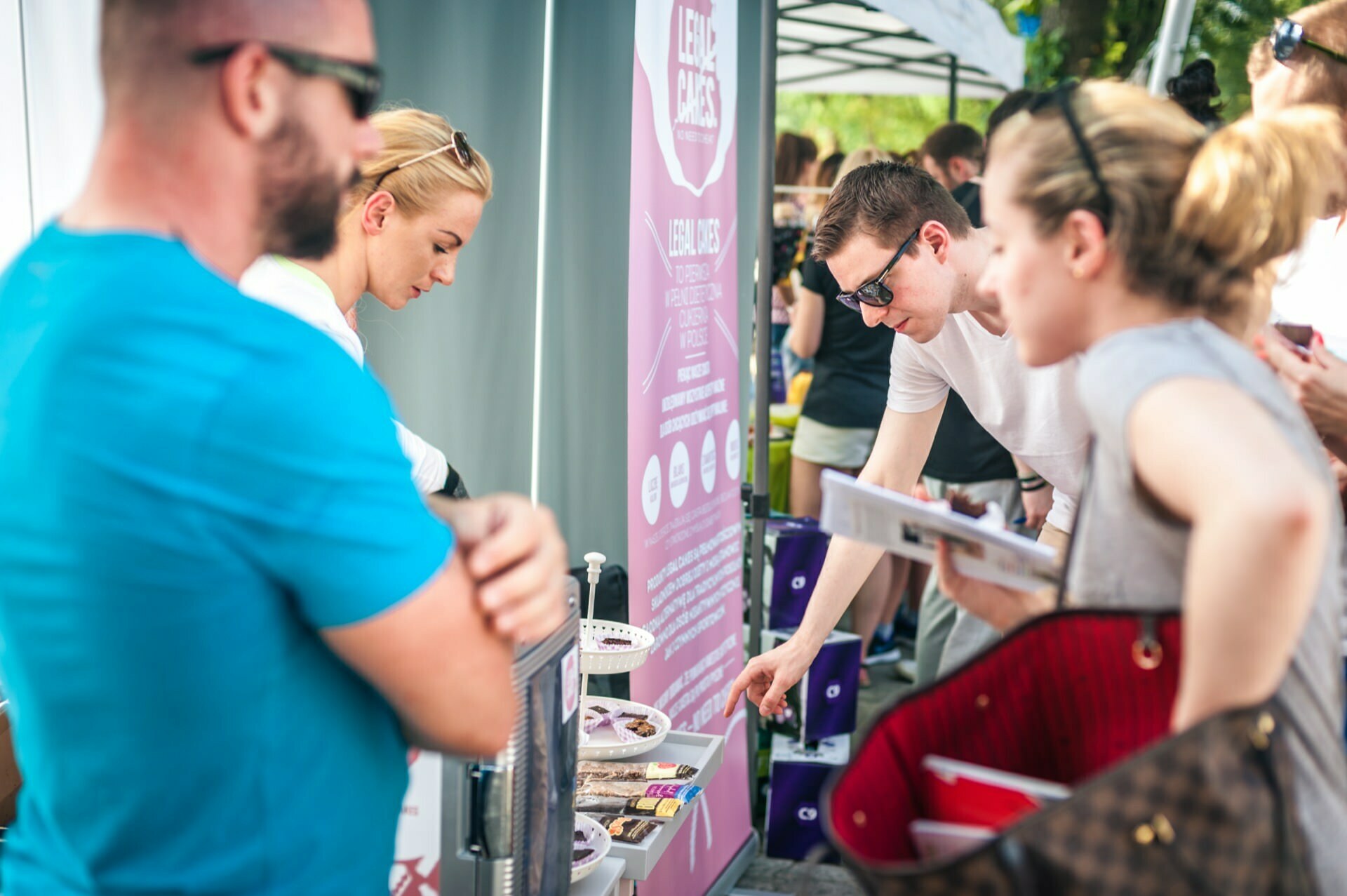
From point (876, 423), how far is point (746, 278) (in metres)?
0.85

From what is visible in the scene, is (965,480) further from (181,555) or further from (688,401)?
(181,555)

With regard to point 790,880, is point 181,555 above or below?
above

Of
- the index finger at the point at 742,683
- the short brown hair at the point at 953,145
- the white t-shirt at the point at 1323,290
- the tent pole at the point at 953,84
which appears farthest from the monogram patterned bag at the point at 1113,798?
the tent pole at the point at 953,84

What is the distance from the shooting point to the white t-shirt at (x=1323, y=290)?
6.60 ft

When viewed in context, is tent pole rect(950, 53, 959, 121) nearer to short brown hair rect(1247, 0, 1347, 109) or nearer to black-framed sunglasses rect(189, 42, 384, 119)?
short brown hair rect(1247, 0, 1347, 109)

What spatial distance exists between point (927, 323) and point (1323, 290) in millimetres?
745

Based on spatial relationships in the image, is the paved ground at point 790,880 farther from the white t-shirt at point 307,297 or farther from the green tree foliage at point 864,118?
Answer: the green tree foliage at point 864,118

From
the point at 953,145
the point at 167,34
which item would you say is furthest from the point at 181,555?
the point at 953,145

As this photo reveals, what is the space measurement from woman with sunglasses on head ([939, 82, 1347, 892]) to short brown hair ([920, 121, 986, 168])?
16.6 ft

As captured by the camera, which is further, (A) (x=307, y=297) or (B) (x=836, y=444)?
(B) (x=836, y=444)

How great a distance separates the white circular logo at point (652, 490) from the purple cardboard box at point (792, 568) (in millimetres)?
1070

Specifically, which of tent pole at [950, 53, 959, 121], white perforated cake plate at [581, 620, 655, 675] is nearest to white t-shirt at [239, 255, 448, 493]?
white perforated cake plate at [581, 620, 655, 675]

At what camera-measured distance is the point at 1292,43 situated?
A: 6.60ft

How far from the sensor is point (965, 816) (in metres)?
0.96
